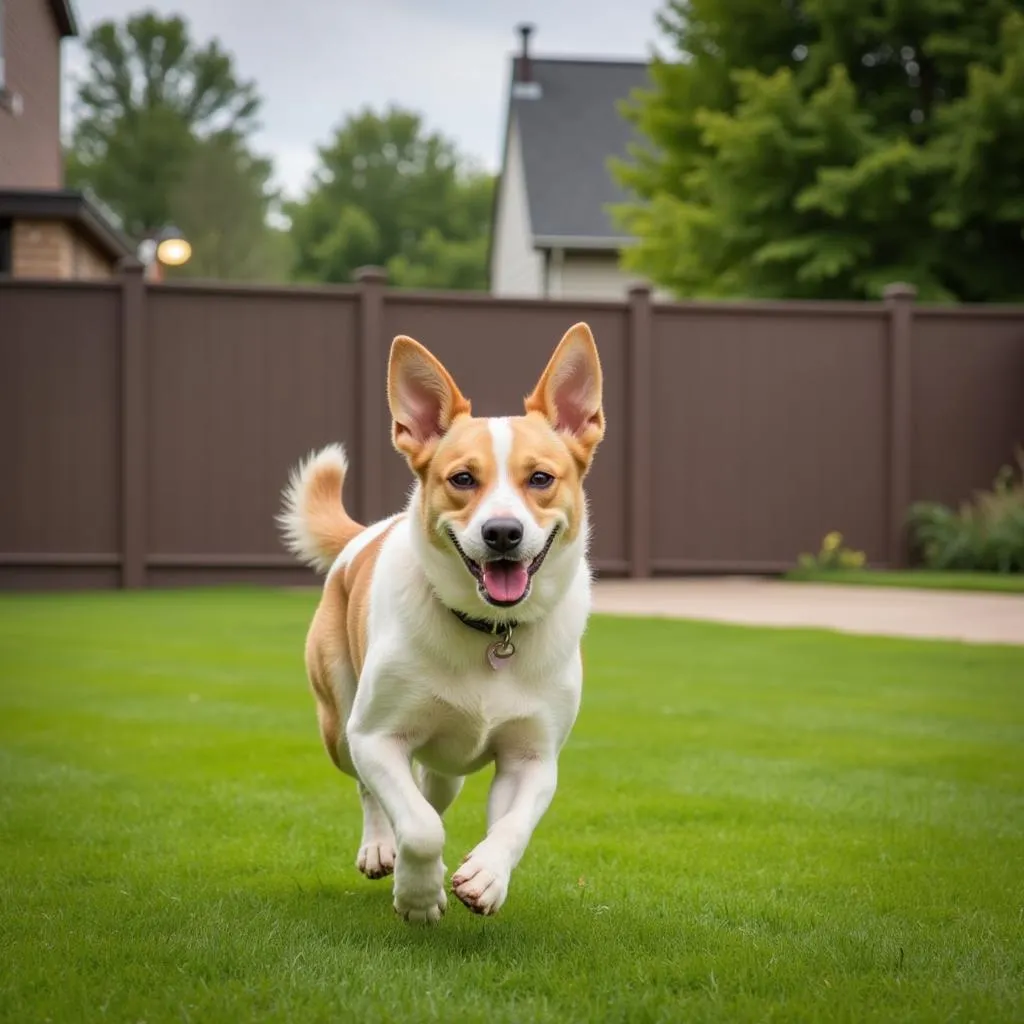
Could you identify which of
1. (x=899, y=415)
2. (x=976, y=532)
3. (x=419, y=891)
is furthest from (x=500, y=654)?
(x=899, y=415)

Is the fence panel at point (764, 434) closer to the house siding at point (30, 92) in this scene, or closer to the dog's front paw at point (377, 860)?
the house siding at point (30, 92)

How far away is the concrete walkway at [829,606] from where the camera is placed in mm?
10750

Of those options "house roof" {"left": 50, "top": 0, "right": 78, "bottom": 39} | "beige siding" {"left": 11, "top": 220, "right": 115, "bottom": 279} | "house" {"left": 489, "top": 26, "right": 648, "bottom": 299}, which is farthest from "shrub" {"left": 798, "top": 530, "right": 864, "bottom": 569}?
"house" {"left": 489, "top": 26, "right": 648, "bottom": 299}

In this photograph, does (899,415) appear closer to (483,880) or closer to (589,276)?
(483,880)

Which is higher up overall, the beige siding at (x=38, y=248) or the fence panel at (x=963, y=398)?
the beige siding at (x=38, y=248)

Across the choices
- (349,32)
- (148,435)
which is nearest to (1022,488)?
(148,435)

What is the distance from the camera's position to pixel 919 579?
45.6ft

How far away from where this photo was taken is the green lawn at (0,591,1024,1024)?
10.4 feet

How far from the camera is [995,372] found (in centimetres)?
1572

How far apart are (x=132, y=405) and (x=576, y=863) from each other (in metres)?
10.2

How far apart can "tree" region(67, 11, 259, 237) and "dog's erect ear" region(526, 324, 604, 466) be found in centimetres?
5720

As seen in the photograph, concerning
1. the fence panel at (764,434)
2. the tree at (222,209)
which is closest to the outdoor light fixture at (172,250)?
the fence panel at (764,434)

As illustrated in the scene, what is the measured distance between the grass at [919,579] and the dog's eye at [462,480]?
10.2 meters

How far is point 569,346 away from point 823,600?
928cm
